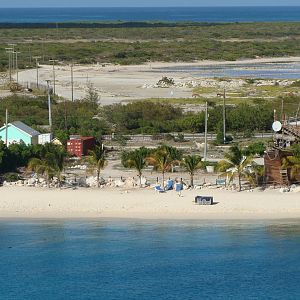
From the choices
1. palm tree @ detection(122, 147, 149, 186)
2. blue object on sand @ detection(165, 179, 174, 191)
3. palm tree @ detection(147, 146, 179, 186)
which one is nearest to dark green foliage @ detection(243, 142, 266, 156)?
palm tree @ detection(147, 146, 179, 186)

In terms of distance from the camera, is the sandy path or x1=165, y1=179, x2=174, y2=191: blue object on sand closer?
x1=165, y1=179, x2=174, y2=191: blue object on sand

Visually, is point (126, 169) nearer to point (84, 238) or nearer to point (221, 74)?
point (84, 238)

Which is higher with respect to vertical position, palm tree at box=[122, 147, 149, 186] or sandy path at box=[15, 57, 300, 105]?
sandy path at box=[15, 57, 300, 105]

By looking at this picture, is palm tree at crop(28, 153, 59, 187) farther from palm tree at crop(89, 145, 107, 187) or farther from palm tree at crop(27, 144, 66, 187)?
palm tree at crop(89, 145, 107, 187)

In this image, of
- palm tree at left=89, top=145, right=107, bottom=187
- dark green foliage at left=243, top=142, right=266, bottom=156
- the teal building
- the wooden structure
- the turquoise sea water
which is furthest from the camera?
the teal building

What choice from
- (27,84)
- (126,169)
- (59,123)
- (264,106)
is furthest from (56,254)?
→ (27,84)

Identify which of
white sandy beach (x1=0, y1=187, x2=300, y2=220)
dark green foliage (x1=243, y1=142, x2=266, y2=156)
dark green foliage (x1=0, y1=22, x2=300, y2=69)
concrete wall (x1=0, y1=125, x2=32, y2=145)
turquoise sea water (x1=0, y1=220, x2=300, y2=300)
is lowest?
turquoise sea water (x1=0, y1=220, x2=300, y2=300)

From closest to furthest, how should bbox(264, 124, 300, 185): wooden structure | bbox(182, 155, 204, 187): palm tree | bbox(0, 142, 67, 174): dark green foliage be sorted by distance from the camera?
1. bbox(264, 124, 300, 185): wooden structure
2. bbox(182, 155, 204, 187): palm tree
3. bbox(0, 142, 67, 174): dark green foliage

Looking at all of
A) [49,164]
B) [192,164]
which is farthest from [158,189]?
[49,164]

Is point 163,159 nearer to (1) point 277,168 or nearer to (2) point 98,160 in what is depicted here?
(2) point 98,160

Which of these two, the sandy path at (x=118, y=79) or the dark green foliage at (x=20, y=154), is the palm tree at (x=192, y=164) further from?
the sandy path at (x=118, y=79)
